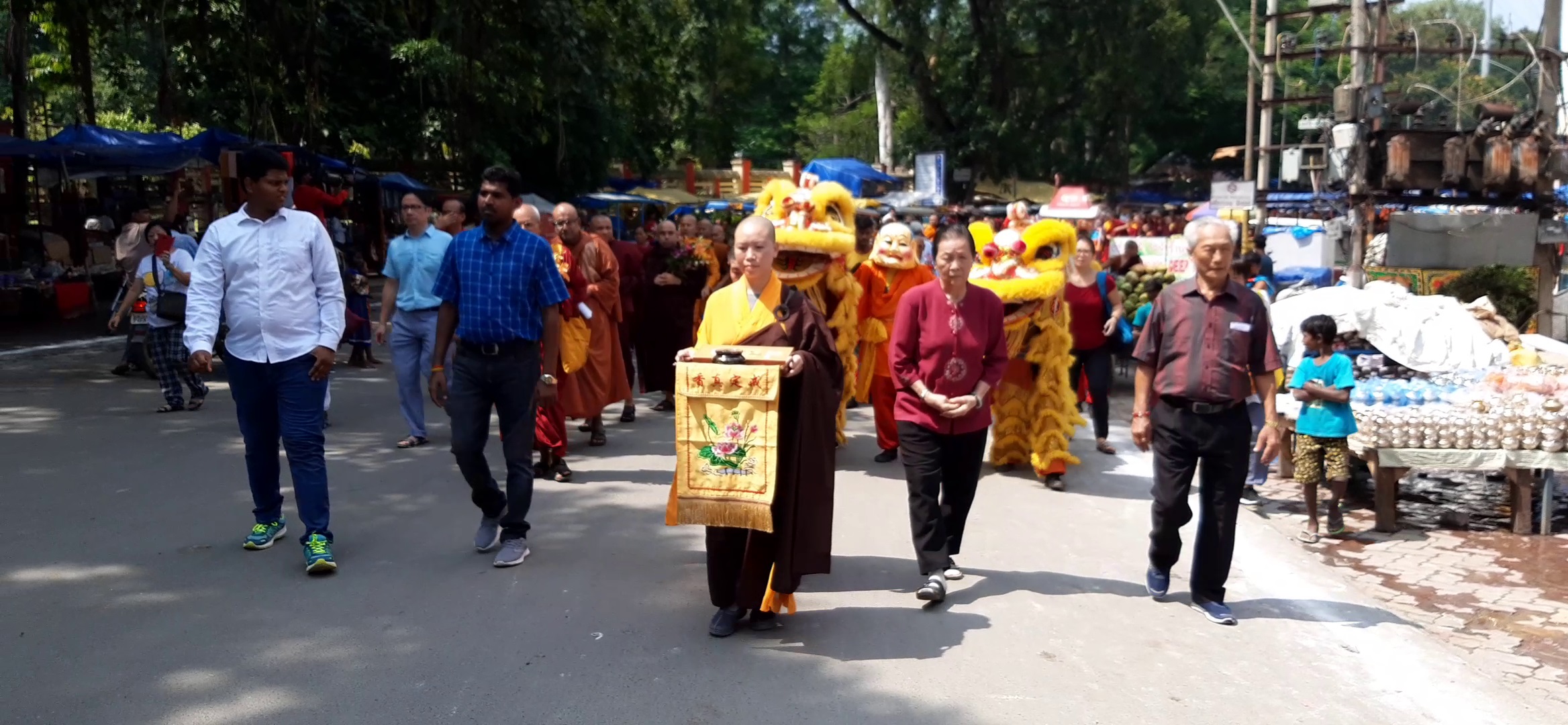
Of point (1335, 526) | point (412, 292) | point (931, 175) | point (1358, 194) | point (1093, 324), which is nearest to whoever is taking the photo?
point (1335, 526)

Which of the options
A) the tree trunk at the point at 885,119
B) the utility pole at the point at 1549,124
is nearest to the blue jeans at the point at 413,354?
the utility pole at the point at 1549,124

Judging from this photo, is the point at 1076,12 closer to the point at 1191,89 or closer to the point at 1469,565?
the point at 1191,89

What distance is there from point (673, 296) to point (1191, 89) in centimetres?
3758

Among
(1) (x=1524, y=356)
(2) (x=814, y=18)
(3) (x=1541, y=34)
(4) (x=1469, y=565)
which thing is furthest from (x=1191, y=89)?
(4) (x=1469, y=565)

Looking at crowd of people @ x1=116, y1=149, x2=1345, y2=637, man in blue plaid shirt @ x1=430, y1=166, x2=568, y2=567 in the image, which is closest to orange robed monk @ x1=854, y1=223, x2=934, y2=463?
crowd of people @ x1=116, y1=149, x2=1345, y2=637

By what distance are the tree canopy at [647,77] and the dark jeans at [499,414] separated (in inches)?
278

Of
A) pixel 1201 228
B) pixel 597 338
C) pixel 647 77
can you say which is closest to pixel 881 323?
pixel 597 338

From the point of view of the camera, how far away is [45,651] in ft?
14.4

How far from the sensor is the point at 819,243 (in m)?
7.60

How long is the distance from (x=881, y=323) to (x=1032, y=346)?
3.50 feet

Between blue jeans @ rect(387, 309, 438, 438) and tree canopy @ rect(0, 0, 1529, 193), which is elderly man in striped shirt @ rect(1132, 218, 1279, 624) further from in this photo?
tree canopy @ rect(0, 0, 1529, 193)

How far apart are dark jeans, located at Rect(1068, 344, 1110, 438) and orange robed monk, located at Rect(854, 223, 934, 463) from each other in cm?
137

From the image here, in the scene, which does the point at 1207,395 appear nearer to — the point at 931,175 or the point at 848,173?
the point at 931,175

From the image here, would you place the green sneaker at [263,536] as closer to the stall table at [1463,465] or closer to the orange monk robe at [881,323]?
the orange monk robe at [881,323]
